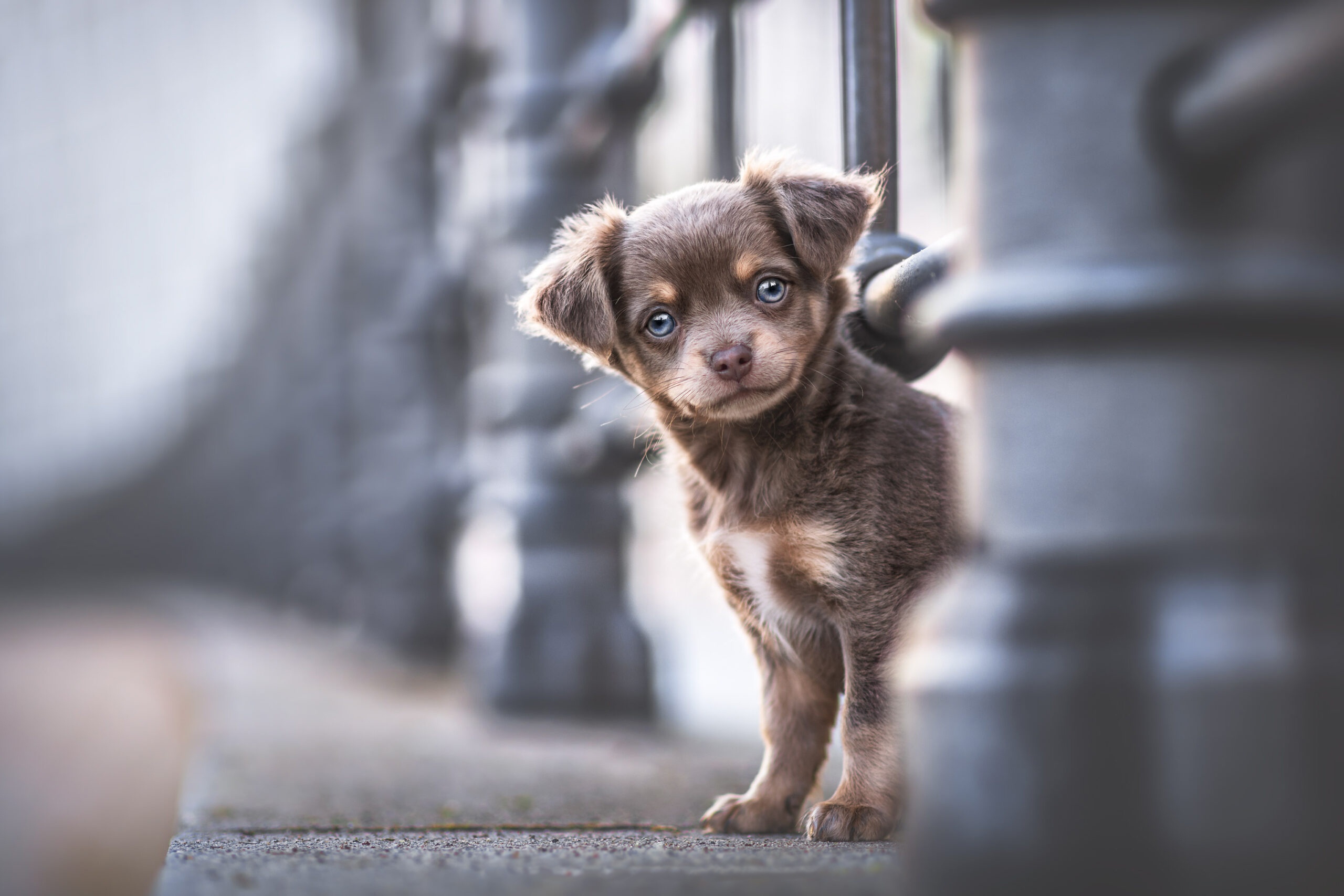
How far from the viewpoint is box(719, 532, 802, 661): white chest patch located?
2.02 meters

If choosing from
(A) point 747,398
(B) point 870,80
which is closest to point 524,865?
(A) point 747,398

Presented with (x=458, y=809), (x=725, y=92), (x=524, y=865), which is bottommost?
(x=458, y=809)

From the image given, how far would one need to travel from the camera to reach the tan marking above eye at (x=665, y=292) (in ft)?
7.52

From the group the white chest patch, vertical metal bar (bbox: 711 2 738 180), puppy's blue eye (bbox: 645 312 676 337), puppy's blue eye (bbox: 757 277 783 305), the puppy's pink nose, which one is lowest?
the white chest patch

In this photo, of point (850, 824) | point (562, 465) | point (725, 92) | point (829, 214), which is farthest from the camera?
point (562, 465)

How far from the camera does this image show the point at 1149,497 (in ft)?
3.14

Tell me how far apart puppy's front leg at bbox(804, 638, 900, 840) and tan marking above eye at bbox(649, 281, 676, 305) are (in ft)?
2.37

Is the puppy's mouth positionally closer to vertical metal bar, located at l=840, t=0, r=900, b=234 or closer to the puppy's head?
the puppy's head

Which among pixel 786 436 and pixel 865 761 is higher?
pixel 786 436

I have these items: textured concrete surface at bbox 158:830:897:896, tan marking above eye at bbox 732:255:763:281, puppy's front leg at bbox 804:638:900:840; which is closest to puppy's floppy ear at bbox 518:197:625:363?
tan marking above eye at bbox 732:255:763:281

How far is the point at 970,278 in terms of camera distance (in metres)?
1.07

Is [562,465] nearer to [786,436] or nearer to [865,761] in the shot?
[786,436]

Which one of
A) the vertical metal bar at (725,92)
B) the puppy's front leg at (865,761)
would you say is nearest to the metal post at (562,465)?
the vertical metal bar at (725,92)

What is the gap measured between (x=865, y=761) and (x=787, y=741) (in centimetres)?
33
